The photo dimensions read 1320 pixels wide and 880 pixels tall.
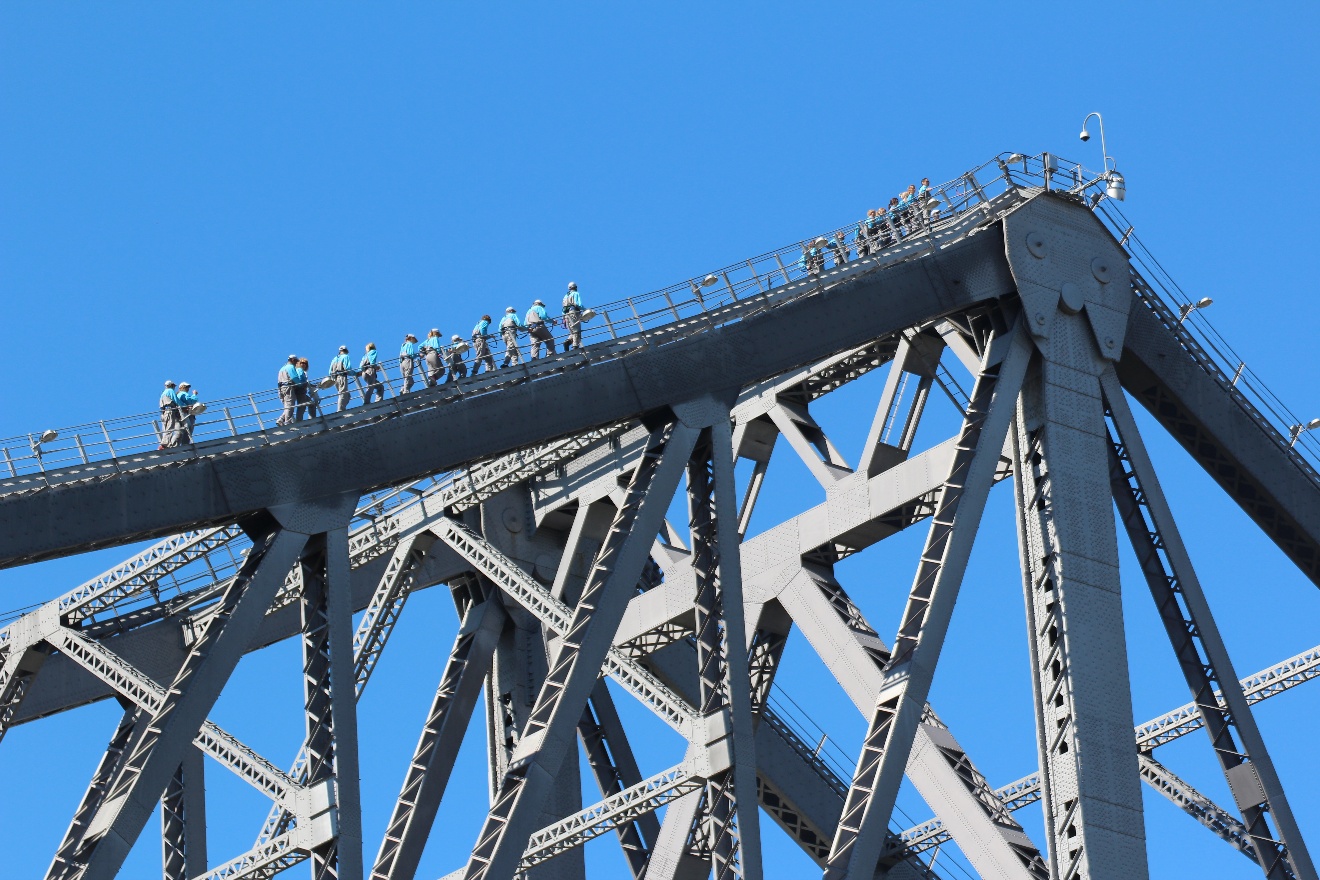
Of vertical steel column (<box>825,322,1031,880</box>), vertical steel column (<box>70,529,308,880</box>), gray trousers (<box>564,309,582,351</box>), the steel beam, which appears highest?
the steel beam

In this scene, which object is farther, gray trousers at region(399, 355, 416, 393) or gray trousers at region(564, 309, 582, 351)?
gray trousers at region(564, 309, 582, 351)

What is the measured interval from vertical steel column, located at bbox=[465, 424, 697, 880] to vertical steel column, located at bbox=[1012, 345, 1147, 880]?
25.6 ft

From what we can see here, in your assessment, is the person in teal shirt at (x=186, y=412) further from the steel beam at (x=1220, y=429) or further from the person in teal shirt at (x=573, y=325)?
the steel beam at (x=1220, y=429)

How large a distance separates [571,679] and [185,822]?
13162mm

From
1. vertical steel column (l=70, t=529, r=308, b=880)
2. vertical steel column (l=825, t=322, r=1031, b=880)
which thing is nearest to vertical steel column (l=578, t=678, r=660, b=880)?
vertical steel column (l=825, t=322, r=1031, b=880)

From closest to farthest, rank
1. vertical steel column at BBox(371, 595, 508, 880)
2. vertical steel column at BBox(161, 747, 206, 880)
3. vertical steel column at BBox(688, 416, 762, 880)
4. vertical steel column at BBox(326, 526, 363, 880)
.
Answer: vertical steel column at BBox(326, 526, 363, 880) < vertical steel column at BBox(688, 416, 762, 880) < vertical steel column at BBox(371, 595, 508, 880) < vertical steel column at BBox(161, 747, 206, 880)

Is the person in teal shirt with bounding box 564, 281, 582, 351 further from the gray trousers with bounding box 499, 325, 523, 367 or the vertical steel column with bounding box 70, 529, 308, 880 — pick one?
the vertical steel column with bounding box 70, 529, 308, 880

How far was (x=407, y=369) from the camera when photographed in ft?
125

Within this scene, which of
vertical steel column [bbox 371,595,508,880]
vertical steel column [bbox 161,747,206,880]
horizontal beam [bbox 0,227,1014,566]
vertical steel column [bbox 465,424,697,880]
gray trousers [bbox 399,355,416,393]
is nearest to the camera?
horizontal beam [bbox 0,227,1014,566]

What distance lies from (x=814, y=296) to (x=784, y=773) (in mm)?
11087

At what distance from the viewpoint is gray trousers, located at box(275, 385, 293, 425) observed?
3566 cm

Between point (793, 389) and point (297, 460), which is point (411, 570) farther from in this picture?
point (297, 460)

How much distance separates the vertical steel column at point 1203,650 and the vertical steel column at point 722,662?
924cm

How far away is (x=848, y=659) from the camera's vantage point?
42.9 m
